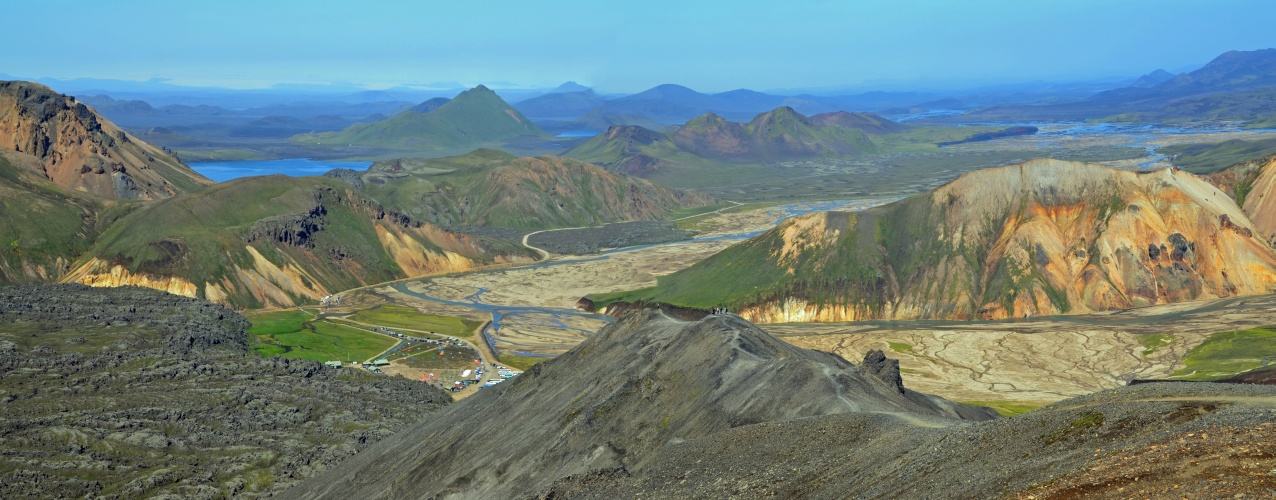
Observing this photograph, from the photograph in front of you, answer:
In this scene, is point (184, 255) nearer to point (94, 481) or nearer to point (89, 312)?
point (89, 312)

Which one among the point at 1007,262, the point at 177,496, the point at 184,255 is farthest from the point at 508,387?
the point at 184,255

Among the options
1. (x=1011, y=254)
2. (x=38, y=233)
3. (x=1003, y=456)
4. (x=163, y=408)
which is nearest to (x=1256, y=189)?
(x=1011, y=254)

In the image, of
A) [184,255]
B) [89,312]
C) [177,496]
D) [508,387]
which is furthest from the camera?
[184,255]

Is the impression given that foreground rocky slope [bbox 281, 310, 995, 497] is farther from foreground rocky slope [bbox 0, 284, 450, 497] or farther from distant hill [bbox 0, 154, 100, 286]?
distant hill [bbox 0, 154, 100, 286]

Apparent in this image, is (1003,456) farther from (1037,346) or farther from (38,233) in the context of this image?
(38,233)

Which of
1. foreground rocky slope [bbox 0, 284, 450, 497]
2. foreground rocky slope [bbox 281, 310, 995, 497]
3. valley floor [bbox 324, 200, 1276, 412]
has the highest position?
foreground rocky slope [bbox 281, 310, 995, 497]

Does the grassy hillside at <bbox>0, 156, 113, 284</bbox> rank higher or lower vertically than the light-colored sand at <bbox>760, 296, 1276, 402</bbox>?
higher

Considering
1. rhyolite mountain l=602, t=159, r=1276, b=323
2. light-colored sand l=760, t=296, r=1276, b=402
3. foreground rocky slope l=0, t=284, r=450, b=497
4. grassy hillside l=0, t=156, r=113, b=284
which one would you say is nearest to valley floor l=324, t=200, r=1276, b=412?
light-colored sand l=760, t=296, r=1276, b=402
